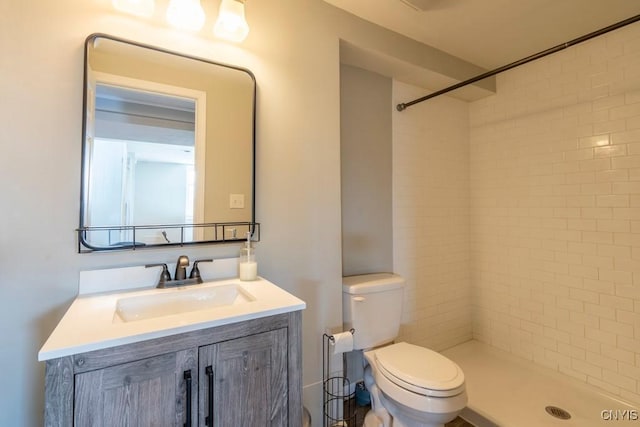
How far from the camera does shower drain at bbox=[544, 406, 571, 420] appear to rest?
1732 mm

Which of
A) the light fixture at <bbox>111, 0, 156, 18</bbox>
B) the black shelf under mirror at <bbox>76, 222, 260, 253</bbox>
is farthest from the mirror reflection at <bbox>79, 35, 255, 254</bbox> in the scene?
the light fixture at <bbox>111, 0, 156, 18</bbox>

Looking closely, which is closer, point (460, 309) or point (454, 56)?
point (454, 56)

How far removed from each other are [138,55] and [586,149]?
2764 millimetres

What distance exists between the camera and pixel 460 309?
8.65ft

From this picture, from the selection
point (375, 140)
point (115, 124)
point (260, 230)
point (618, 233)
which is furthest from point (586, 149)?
point (115, 124)

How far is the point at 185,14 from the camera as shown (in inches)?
49.9

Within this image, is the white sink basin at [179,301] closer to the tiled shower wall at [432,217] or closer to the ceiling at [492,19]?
the tiled shower wall at [432,217]

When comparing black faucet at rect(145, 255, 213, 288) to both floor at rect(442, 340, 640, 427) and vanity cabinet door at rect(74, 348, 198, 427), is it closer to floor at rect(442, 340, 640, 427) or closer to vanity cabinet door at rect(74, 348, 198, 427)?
vanity cabinet door at rect(74, 348, 198, 427)

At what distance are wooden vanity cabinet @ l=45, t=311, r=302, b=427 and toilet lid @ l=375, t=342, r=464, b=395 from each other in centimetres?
59

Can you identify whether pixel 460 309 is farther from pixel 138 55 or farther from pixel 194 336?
pixel 138 55

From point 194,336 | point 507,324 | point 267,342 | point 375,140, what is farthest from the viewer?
point 507,324

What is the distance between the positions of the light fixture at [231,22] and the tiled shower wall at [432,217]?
1315mm

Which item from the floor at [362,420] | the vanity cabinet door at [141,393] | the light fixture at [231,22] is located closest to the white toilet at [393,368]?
the floor at [362,420]

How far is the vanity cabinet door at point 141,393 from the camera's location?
0.75 metres
